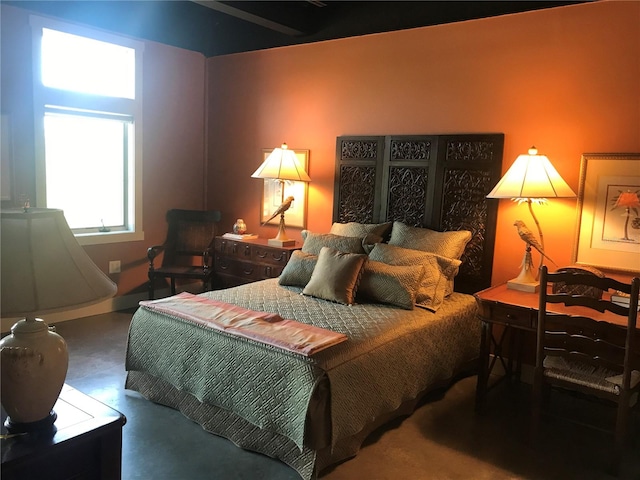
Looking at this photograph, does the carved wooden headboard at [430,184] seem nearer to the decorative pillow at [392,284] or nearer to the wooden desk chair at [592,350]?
the decorative pillow at [392,284]

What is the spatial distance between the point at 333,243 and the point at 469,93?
4.83ft

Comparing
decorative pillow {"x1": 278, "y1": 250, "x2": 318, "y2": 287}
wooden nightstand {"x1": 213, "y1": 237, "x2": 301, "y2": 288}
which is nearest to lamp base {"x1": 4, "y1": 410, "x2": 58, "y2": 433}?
decorative pillow {"x1": 278, "y1": 250, "x2": 318, "y2": 287}

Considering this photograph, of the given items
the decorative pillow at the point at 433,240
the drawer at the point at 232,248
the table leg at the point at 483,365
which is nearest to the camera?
the table leg at the point at 483,365

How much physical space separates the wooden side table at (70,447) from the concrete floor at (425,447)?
3.15ft

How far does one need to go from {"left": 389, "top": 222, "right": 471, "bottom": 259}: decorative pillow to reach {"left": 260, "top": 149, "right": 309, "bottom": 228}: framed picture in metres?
1.15

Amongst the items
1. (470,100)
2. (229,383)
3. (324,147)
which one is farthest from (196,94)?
(229,383)

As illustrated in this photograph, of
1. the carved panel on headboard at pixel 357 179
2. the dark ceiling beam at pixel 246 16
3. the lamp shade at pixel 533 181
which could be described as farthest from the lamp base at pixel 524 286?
the dark ceiling beam at pixel 246 16

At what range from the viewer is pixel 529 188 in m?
3.18

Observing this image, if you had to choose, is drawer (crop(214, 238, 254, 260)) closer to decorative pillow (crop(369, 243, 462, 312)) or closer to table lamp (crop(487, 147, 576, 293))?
decorative pillow (crop(369, 243, 462, 312))

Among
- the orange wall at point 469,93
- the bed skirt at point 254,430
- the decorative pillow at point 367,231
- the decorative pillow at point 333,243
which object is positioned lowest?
the bed skirt at point 254,430

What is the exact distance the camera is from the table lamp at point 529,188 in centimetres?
317

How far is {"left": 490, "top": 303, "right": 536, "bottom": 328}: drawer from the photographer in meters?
2.88

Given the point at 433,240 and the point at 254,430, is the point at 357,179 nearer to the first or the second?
the point at 433,240

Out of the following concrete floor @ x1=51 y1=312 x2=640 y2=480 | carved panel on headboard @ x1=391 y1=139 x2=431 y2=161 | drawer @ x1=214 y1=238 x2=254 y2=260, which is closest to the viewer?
concrete floor @ x1=51 y1=312 x2=640 y2=480
